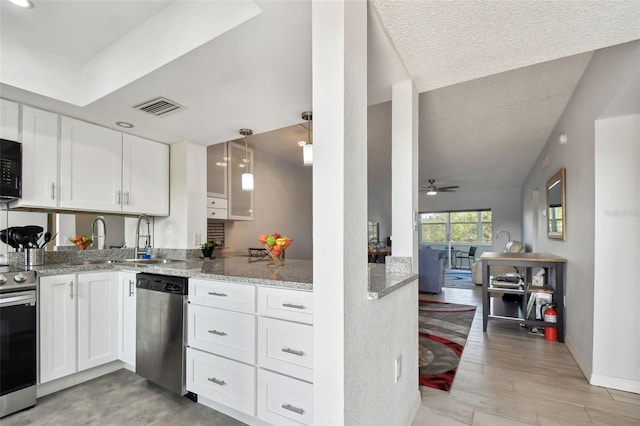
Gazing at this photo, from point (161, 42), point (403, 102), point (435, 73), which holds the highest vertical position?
point (161, 42)

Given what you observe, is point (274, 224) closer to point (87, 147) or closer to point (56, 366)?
point (87, 147)

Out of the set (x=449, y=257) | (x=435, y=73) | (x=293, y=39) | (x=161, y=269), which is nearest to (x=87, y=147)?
(x=161, y=269)

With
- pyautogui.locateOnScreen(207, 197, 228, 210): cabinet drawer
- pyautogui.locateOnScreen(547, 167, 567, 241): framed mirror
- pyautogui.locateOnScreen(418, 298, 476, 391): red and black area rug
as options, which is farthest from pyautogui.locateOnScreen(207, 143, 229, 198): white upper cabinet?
pyautogui.locateOnScreen(547, 167, 567, 241): framed mirror

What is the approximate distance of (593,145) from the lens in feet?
7.79

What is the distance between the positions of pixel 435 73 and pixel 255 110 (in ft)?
4.57

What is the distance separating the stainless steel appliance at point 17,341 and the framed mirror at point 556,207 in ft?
15.5

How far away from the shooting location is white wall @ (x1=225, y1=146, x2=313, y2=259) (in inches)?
188

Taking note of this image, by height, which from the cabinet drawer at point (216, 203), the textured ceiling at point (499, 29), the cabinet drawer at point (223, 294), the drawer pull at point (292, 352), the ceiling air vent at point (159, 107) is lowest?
the drawer pull at point (292, 352)

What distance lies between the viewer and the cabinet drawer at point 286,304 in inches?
63.4

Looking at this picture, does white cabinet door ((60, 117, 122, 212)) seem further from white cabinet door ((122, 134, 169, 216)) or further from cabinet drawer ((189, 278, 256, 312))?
cabinet drawer ((189, 278, 256, 312))

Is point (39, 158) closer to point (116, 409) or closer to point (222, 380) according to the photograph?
point (116, 409)

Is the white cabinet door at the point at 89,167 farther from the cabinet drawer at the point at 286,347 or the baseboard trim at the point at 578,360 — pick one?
the baseboard trim at the point at 578,360

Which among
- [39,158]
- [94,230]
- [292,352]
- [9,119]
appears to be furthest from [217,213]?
[292,352]

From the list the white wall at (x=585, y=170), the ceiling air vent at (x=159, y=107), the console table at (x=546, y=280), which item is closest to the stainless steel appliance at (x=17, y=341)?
the ceiling air vent at (x=159, y=107)
